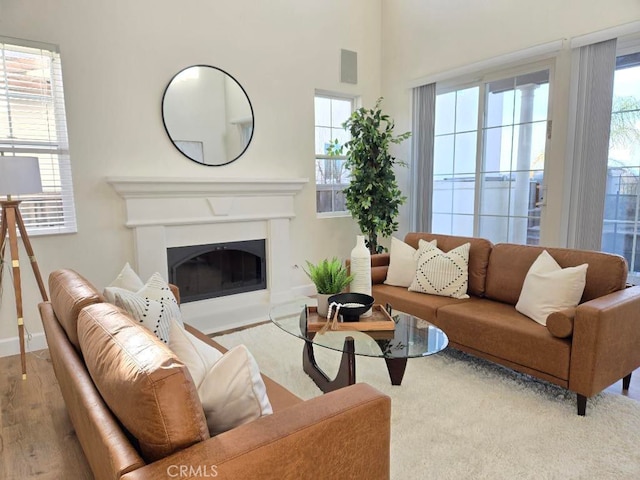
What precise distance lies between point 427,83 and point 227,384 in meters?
4.20

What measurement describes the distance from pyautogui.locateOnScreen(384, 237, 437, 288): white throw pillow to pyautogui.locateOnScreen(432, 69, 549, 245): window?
3.51 feet

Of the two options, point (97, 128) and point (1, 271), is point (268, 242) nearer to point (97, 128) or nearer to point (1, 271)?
point (97, 128)

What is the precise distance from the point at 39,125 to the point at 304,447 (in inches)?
129

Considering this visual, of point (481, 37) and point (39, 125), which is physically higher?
point (481, 37)

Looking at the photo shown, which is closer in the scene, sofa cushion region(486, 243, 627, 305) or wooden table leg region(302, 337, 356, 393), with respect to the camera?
wooden table leg region(302, 337, 356, 393)

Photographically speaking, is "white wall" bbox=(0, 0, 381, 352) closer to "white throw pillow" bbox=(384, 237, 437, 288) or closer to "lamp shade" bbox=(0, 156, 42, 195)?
"lamp shade" bbox=(0, 156, 42, 195)

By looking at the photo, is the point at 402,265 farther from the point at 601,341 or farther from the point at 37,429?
the point at 37,429

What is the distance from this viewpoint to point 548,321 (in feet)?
7.61

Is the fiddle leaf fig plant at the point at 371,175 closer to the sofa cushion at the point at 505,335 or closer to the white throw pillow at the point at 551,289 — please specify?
the sofa cushion at the point at 505,335

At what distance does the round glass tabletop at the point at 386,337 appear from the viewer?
201cm

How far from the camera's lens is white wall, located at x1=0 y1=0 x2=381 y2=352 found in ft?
10.6

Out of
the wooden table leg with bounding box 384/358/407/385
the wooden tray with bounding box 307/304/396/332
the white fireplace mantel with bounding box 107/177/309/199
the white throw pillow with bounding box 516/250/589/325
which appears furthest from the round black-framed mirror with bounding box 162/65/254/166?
the white throw pillow with bounding box 516/250/589/325

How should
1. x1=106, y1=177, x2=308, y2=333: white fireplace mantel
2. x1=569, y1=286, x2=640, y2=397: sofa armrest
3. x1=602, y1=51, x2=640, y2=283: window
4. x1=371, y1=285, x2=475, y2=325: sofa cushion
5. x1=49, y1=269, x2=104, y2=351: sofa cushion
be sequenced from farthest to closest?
x1=106, y1=177, x2=308, y2=333: white fireplace mantel, x1=602, y1=51, x2=640, y2=283: window, x1=371, y1=285, x2=475, y2=325: sofa cushion, x1=569, y1=286, x2=640, y2=397: sofa armrest, x1=49, y1=269, x2=104, y2=351: sofa cushion

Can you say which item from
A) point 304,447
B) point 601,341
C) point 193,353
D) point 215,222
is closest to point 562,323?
point 601,341
